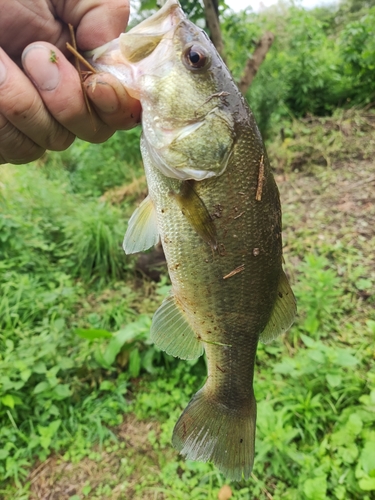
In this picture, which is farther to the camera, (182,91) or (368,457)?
(368,457)

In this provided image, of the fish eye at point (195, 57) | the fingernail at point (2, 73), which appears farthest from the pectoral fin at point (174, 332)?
the fingernail at point (2, 73)

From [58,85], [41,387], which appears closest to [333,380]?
[41,387]

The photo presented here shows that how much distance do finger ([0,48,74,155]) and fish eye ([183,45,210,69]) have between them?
513 mm

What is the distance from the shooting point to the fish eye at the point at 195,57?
1292 millimetres

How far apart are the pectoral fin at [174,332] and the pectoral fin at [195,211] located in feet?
1.14

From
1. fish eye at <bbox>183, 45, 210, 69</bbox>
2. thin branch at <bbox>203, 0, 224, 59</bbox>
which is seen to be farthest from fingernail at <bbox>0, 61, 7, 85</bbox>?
thin branch at <bbox>203, 0, 224, 59</bbox>

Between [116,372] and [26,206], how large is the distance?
8.72 ft

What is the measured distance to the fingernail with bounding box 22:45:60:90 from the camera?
1261 mm

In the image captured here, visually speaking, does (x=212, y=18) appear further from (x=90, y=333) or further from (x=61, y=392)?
(x=61, y=392)

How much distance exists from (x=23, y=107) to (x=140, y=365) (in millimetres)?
2505

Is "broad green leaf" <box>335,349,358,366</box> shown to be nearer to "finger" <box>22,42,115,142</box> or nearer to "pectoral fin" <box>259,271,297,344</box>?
"pectoral fin" <box>259,271,297,344</box>

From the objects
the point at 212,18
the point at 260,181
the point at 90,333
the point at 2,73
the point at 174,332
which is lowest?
the point at 90,333

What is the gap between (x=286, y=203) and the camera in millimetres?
5391

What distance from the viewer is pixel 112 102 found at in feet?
4.38
